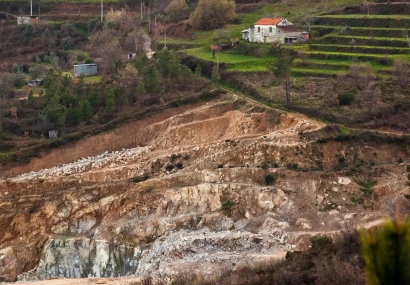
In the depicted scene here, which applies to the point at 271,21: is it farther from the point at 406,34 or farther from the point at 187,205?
the point at 187,205

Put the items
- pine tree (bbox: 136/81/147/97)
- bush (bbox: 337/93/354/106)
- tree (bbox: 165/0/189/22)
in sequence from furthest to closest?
1. tree (bbox: 165/0/189/22)
2. pine tree (bbox: 136/81/147/97)
3. bush (bbox: 337/93/354/106)

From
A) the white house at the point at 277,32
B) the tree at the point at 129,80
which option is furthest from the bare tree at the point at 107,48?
the white house at the point at 277,32

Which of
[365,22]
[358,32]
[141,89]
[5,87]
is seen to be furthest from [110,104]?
[365,22]

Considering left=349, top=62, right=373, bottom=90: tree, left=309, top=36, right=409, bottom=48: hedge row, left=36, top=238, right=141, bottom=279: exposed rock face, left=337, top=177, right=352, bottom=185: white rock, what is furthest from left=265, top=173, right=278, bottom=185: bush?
left=309, top=36, right=409, bottom=48: hedge row

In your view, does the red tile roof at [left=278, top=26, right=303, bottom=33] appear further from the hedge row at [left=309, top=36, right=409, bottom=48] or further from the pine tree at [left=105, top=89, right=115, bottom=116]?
the pine tree at [left=105, top=89, right=115, bottom=116]

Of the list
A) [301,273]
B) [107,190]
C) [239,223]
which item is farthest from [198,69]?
[301,273]

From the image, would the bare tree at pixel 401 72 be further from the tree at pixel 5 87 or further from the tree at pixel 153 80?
the tree at pixel 5 87
